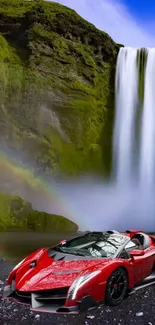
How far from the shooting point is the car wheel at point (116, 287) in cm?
696

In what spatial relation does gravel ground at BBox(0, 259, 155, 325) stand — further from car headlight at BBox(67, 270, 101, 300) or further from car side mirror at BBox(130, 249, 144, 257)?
car side mirror at BBox(130, 249, 144, 257)

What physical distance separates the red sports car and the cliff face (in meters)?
25.4

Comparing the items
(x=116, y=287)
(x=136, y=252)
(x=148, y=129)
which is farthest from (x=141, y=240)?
(x=148, y=129)

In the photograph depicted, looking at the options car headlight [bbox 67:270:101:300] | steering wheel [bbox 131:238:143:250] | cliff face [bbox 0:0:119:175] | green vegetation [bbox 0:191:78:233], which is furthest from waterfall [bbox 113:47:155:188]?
car headlight [bbox 67:270:101:300]

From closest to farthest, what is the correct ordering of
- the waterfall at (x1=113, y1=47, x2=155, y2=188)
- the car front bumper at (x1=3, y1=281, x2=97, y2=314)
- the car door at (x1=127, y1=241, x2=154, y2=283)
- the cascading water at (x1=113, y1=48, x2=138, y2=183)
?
the car front bumper at (x1=3, y1=281, x2=97, y2=314)
the car door at (x1=127, y1=241, x2=154, y2=283)
the waterfall at (x1=113, y1=47, x2=155, y2=188)
the cascading water at (x1=113, y1=48, x2=138, y2=183)

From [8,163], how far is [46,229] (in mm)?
10105

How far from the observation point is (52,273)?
698cm

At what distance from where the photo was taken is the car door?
26.0ft

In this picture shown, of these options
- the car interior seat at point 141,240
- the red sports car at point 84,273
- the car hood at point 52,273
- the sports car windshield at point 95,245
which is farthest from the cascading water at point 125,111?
the car hood at point 52,273

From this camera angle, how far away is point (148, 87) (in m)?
39.0

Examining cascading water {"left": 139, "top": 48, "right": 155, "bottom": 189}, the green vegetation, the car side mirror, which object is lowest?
the green vegetation

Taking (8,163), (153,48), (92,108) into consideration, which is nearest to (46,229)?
(8,163)

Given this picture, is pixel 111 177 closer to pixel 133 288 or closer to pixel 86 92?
pixel 86 92

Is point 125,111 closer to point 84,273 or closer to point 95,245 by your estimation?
point 95,245
